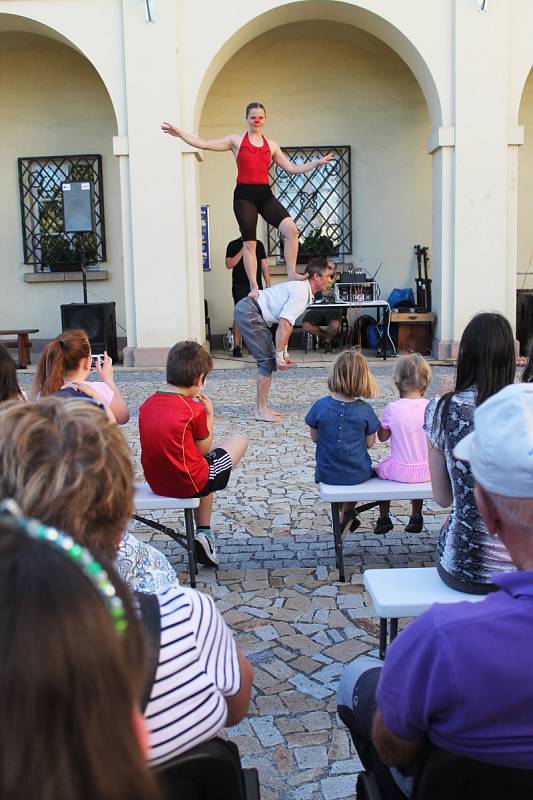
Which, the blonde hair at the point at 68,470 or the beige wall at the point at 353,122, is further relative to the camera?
the beige wall at the point at 353,122

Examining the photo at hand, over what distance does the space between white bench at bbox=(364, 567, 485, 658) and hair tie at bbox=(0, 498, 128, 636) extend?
169 cm

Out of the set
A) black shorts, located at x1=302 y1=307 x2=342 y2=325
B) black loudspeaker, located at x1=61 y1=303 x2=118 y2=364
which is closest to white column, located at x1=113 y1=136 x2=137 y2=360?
black loudspeaker, located at x1=61 y1=303 x2=118 y2=364

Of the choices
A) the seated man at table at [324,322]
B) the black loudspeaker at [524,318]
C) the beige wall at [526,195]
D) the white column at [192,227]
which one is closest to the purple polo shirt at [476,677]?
the white column at [192,227]

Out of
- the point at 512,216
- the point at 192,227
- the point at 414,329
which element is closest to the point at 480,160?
the point at 512,216

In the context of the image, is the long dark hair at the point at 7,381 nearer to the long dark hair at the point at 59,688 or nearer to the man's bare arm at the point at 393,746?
the man's bare arm at the point at 393,746

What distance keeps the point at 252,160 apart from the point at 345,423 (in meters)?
4.08

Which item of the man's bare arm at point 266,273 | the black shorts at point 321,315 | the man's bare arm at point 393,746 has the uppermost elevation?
the man's bare arm at point 266,273

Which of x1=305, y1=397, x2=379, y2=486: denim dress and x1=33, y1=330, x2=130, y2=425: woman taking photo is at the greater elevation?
x1=33, y1=330, x2=130, y2=425: woman taking photo

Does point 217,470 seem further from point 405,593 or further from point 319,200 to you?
point 319,200

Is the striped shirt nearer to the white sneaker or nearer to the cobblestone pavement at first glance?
the cobblestone pavement

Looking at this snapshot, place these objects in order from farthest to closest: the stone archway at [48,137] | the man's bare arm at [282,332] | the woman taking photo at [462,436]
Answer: the stone archway at [48,137] < the man's bare arm at [282,332] < the woman taking photo at [462,436]

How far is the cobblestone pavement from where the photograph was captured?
91.3 inches

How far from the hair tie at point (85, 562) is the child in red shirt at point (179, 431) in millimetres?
2792

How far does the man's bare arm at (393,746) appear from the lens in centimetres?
131
